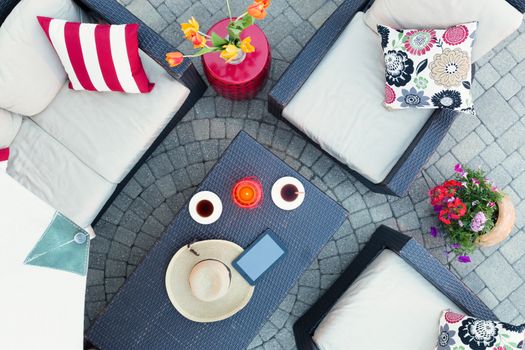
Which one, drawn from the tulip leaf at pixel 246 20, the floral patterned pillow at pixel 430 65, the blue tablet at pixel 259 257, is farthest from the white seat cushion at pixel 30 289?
the floral patterned pillow at pixel 430 65

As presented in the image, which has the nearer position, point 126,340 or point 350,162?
point 126,340

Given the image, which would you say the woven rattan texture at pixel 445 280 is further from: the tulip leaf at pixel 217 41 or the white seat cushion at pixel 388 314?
the tulip leaf at pixel 217 41

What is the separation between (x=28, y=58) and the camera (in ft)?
9.07

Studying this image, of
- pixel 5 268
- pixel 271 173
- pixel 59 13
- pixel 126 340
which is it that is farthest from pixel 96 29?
pixel 126 340

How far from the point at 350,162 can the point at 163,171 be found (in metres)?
1.43

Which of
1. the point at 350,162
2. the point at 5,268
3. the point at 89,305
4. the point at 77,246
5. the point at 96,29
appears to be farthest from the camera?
the point at 89,305

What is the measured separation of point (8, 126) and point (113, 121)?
651mm

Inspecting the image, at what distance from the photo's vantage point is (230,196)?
281 centimetres

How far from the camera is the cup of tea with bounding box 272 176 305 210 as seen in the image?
9.09 feet

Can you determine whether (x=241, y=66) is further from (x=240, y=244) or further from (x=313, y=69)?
(x=240, y=244)

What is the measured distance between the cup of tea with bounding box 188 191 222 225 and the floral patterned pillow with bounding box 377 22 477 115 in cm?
129

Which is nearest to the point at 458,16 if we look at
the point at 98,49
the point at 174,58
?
the point at 174,58

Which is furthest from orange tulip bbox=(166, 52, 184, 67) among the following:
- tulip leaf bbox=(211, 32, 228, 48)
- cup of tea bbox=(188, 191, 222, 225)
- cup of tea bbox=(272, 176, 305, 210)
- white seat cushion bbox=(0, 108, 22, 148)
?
white seat cushion bbox=(0, 108, 22, 148)

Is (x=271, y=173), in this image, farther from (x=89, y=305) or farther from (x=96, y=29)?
(x=89, y=305)
